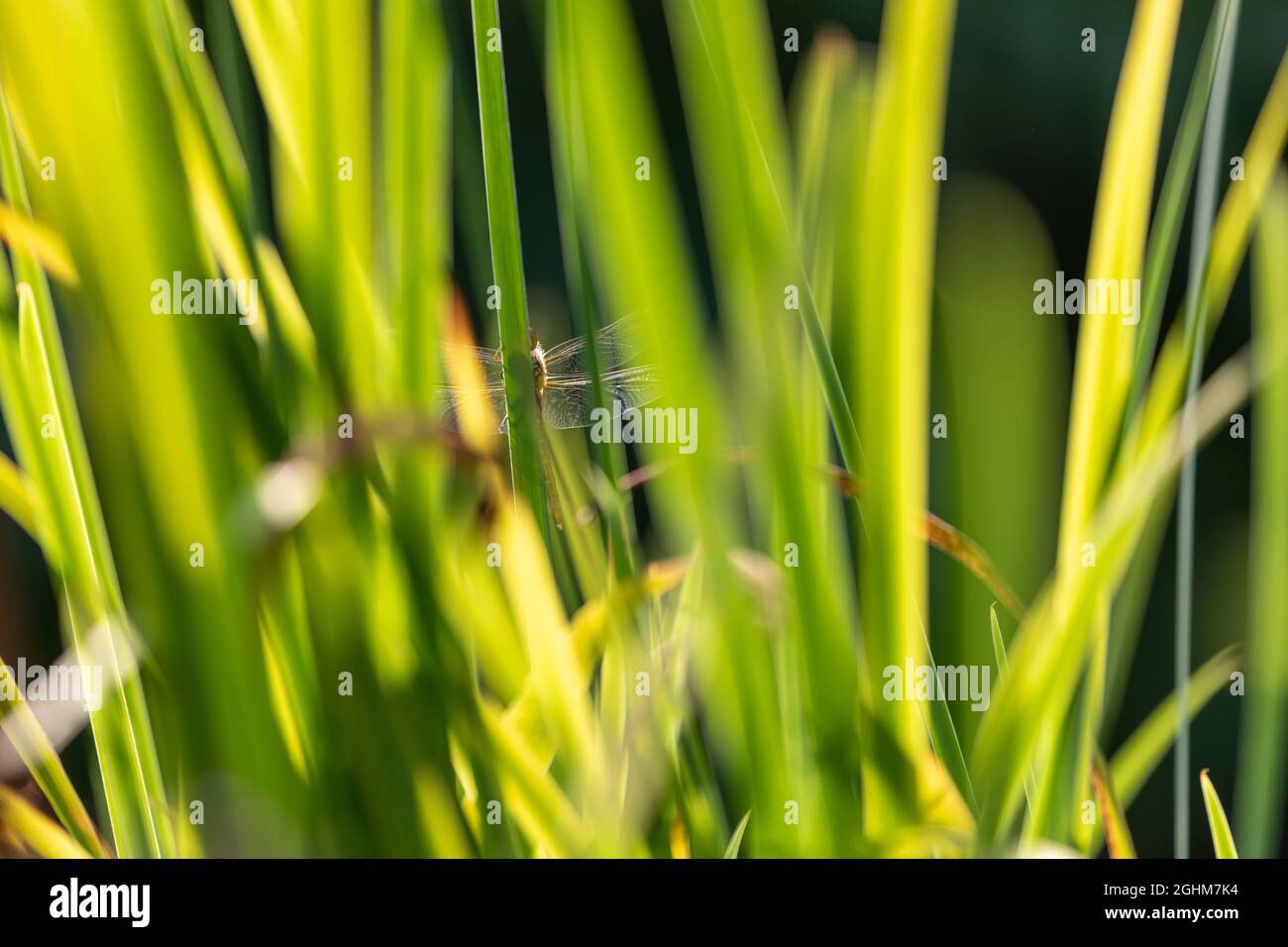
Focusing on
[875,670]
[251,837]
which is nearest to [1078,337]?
[875,670]

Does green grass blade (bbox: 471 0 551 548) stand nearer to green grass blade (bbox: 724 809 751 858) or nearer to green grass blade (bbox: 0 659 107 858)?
green grass blade (bbox: 724 809 751 858)

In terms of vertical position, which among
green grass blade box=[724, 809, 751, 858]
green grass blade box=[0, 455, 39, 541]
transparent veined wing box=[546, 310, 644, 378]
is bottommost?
green grass blade box=[724, 809, 751, 858]

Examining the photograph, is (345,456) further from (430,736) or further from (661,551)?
→ (661,551)

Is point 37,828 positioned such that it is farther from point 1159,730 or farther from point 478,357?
point 1159,730

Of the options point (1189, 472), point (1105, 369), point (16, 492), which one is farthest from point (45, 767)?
point (1189, 472)

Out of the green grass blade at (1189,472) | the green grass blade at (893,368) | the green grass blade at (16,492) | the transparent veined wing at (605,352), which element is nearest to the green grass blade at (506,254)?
the transparent veined wing at (605,352)

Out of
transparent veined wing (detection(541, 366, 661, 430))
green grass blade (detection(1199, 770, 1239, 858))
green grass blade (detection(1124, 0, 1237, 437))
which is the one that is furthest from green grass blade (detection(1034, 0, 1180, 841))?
transparent veined wing (detection(541, 366, 661, 430))

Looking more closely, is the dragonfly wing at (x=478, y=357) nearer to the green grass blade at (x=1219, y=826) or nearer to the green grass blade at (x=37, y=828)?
the green grass blade at (x=37, y=828)

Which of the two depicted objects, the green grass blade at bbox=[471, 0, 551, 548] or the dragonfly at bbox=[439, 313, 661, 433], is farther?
the dragonfly at bbox=[439, 313, 661, 433]
